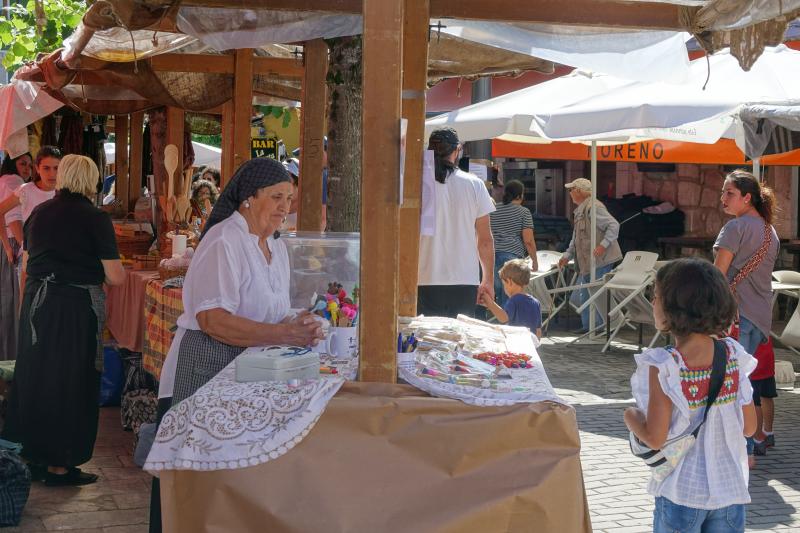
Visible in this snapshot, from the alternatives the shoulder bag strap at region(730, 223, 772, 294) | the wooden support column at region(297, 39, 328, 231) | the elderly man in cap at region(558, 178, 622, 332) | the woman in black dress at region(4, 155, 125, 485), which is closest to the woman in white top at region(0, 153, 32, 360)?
the woman in black dress at region(4, 155, 125, 485)

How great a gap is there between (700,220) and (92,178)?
11.3m

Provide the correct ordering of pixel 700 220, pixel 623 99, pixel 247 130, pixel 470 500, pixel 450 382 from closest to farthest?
pixel 470 500
pixel 450 382
pixel 247 130
pixel 623 99
pixel 700 220

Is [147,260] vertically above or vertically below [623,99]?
below

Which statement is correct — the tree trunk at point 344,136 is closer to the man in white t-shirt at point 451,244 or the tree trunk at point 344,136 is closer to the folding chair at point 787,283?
the man in white t-shirt at point 451,244

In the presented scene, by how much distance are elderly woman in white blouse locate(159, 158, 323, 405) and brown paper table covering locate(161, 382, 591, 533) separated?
655mm

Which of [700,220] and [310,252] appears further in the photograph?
[700,220]

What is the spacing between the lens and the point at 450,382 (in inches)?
127

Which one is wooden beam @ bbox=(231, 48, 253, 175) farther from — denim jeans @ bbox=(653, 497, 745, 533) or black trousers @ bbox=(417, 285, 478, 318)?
denim jeans @ bbox=(653, 497, 745, 533)

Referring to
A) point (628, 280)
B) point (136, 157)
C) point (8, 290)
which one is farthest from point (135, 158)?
point (628, 280)

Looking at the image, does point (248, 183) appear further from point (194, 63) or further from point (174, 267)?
point (194, 63)

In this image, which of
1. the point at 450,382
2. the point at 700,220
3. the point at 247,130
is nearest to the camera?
the point at 450,382

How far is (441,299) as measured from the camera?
6.64m

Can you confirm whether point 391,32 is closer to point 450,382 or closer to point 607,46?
point 450,382

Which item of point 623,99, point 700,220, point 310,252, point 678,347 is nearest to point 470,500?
point 678,347
